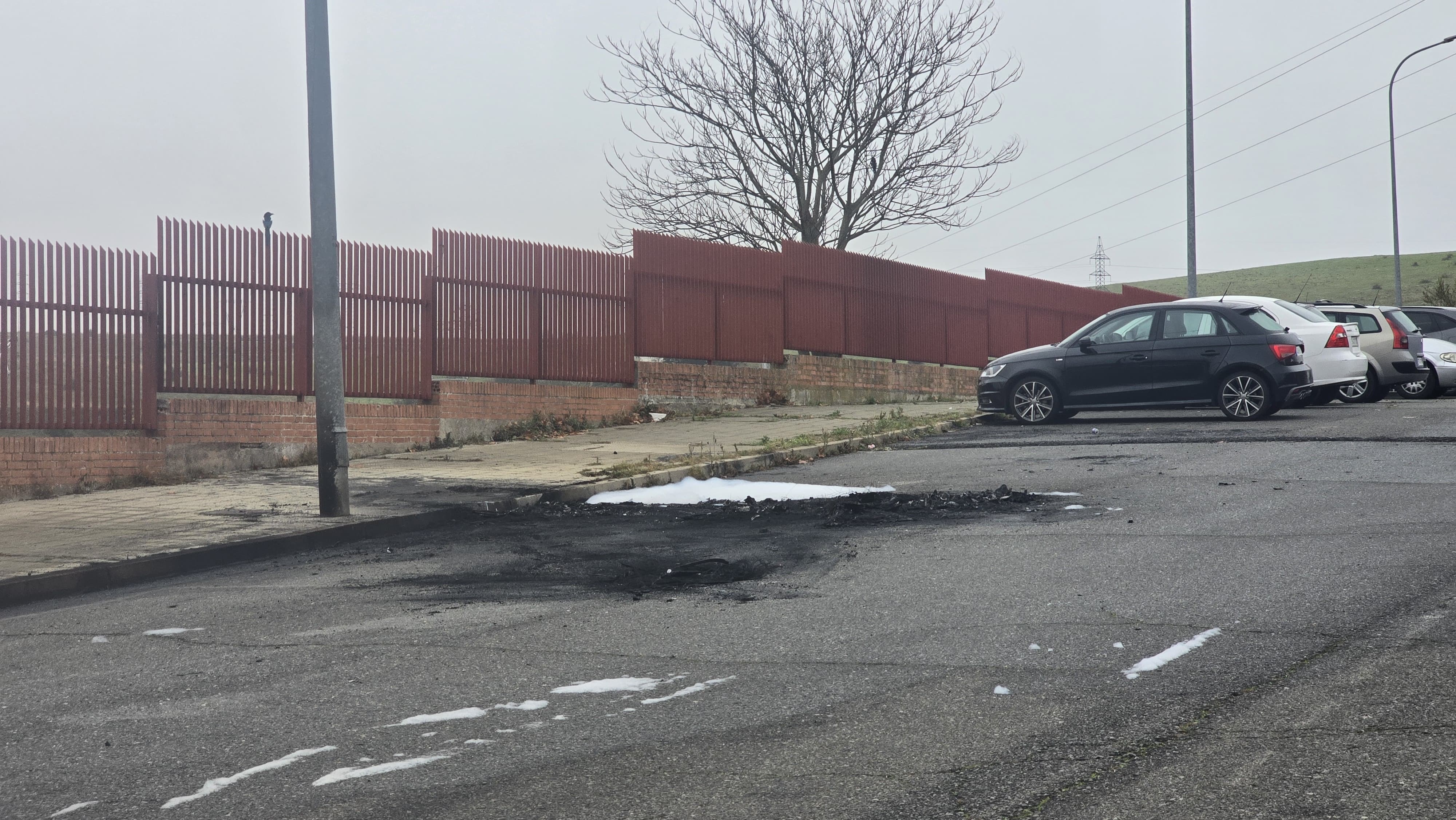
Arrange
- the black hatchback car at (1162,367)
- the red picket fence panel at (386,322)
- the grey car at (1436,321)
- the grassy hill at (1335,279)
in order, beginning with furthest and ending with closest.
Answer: the grassy hill at (1335,279), the grey car at (1436,321), the black hatchback car at (1162,367), the red picket fence panel at (386,322)

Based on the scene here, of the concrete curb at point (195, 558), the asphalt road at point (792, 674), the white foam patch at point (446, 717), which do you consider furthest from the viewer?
the concrete curb at point (195, 558)

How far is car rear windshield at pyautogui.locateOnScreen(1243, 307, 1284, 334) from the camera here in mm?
15352

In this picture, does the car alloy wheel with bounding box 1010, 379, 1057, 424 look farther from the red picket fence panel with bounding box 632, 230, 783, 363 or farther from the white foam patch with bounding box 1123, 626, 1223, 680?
the white foam patch with bounding box 1123, 626, 1223, 680

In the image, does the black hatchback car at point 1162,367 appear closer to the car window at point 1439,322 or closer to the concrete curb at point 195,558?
the car window at point 1439,322

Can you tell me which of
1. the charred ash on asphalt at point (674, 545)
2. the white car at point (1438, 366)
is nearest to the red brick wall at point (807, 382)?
the white car at point (1438, 366)

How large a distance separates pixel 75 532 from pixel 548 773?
673 centimetres

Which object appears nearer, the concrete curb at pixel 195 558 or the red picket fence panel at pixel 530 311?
the concrete curb at pixel 195 558

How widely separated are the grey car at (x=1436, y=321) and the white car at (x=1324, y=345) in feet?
14.4

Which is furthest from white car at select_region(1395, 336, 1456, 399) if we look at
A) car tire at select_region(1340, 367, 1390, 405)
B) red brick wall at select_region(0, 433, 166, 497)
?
red brick wall at select_region(0, 433, 166, 497)

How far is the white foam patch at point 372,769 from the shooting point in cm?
368

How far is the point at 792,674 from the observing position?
4.71 m

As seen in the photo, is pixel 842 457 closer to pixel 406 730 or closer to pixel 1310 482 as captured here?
pixel 1310 482

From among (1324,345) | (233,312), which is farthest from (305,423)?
(1324,345)

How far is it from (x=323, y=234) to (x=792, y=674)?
6511 millimetres
